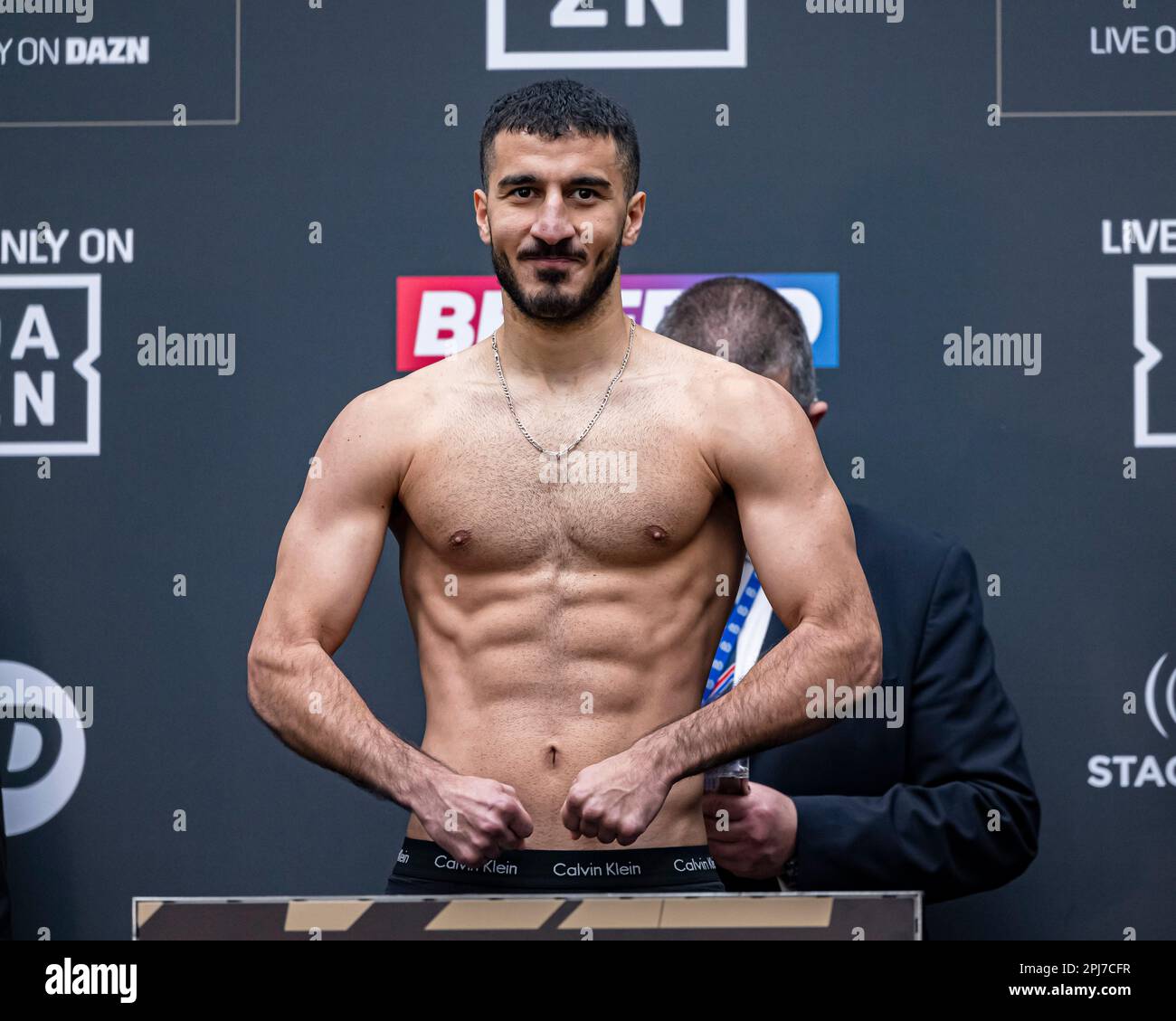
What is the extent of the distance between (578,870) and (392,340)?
51.0 inches

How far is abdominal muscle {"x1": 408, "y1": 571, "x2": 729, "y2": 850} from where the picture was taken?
2.19 m

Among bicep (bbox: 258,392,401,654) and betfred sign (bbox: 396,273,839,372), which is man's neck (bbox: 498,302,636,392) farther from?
betfred sign (bbox: 396,273,839,372)

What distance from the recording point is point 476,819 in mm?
1920

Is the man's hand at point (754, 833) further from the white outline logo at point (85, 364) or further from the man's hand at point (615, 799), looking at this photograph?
the white outline logo at point (85, 364)

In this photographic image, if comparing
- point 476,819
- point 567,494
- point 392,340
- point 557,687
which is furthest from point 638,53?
point 476,819

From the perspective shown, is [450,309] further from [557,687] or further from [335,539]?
[557,687]

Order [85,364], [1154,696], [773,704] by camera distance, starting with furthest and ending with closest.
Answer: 1. [85,364]
2. [1154,696]
3. [773,704]

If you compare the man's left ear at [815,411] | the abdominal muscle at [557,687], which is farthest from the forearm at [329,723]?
the man's left ear at [815,411]

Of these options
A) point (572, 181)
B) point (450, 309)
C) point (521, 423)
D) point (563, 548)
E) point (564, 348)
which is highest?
point (572, 181)

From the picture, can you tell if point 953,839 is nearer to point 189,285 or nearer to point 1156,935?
point 1156,935

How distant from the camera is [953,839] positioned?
2631 millimetres

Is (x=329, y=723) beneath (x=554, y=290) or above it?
beneath

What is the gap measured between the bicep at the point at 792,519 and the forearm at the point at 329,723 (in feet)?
1.76

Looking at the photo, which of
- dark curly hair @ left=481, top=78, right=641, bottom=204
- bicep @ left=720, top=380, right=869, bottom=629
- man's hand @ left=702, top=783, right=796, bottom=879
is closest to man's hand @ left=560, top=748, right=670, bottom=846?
bicep @ left=720, top=380, right=869, bottom=629
